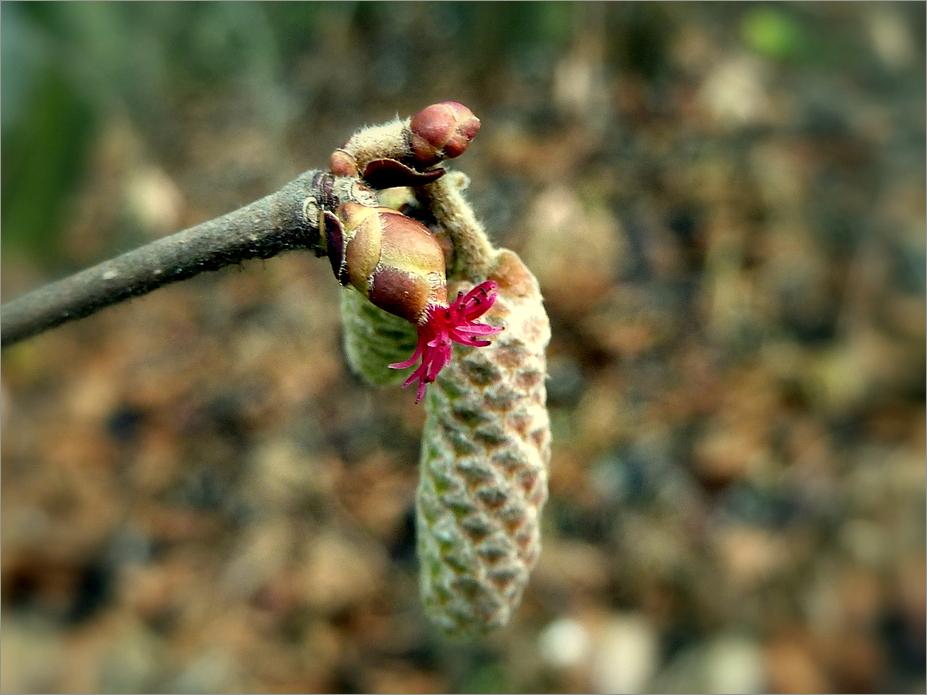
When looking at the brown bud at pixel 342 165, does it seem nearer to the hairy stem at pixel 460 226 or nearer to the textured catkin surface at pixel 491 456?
the hairy stem at pixel 460 226

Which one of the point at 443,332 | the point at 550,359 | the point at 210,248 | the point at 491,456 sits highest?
the point at 550,359

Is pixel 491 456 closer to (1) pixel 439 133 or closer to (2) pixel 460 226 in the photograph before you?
(2) pixel 460 226

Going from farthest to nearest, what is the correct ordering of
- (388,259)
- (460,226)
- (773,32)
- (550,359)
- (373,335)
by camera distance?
(773,32), (550,359), (373,335), (460,226), (388,259)

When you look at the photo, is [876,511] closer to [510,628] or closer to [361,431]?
[510,628]

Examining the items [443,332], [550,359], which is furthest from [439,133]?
[550,359]

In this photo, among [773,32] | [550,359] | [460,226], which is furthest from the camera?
[773,32]

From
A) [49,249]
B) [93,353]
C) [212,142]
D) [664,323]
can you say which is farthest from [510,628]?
[212,142]
